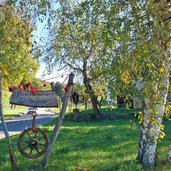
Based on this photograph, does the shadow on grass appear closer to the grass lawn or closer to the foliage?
the grass lawn

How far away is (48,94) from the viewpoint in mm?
7043

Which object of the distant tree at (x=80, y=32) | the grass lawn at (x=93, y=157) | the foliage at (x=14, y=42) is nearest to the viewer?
the distant tree at (x=80, y=32)

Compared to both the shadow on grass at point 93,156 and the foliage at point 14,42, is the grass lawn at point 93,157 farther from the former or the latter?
the foliage at point 14,42

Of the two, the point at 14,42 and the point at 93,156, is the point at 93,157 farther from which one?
the point at 14,42

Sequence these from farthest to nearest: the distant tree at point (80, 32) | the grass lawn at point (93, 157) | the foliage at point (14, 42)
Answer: the grass lawn at point (93, 157), the foliage at point (14, 42), the distant tree at point (80, 32)

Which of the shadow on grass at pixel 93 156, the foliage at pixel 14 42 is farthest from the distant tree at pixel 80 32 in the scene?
the shadow on grass at pixel 93 156

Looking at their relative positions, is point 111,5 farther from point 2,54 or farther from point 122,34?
point 2,54

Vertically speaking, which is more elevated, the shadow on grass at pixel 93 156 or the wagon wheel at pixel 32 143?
the wagon wheel at pixel 32 143

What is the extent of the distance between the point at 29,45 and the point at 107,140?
5.89 m

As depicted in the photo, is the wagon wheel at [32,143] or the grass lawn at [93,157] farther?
the grass lawn at [93,157]

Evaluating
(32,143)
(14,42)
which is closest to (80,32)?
(14,42)

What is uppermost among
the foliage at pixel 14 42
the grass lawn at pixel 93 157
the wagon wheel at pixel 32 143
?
the foliage at pixel 14 42

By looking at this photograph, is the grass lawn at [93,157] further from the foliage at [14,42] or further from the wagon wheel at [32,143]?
the foliage at [14,42]

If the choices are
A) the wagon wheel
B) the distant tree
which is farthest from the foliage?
the wagon wheel
